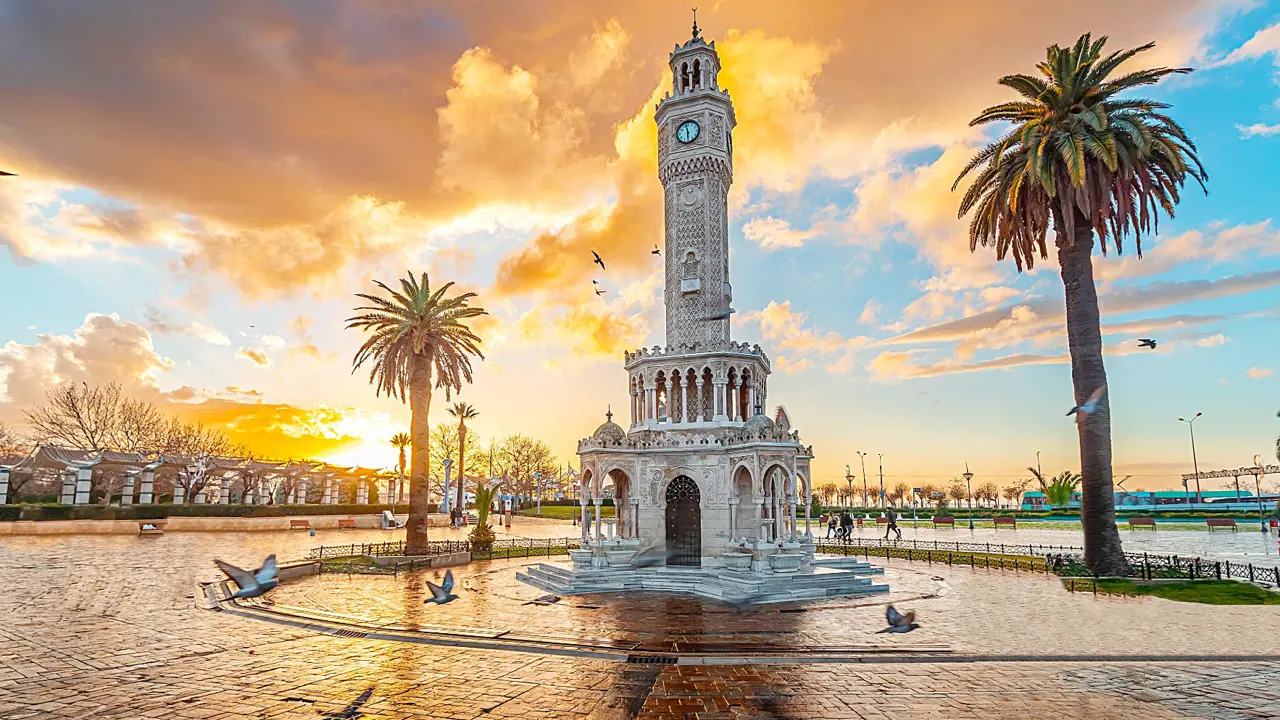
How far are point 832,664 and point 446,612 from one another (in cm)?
1096

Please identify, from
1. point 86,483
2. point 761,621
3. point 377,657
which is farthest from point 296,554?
point 86,483

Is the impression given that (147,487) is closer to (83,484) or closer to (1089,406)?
(83,484)

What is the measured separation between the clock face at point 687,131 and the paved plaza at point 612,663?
73.0 feet

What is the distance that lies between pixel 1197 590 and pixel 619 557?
20.1m

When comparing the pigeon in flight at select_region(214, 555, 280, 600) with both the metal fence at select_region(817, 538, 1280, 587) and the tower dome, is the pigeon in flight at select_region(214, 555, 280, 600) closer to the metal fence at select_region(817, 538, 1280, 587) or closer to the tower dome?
the tower dome

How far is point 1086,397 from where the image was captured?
86.6 ft

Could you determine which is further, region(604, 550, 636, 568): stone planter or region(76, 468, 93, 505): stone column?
region(76, 468, 93, 505): stone column

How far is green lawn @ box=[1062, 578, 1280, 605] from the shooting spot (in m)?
20.3

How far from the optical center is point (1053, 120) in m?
26.7

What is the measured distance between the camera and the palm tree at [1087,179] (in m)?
25.2

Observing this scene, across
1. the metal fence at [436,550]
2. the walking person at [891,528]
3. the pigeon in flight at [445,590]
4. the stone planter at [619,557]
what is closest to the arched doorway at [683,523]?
the stone planter at [619,557]

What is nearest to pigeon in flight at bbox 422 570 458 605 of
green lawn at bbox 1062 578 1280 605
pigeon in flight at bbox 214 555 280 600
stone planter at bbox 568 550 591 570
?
pigeon in flight at bbox 214 555 280 600

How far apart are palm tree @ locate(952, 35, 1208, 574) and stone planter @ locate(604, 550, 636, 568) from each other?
58.5ft

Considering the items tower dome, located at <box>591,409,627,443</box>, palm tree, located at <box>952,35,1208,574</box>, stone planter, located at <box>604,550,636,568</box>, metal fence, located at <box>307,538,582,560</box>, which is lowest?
metal fence, located at <box>307,538,582,560</box>
